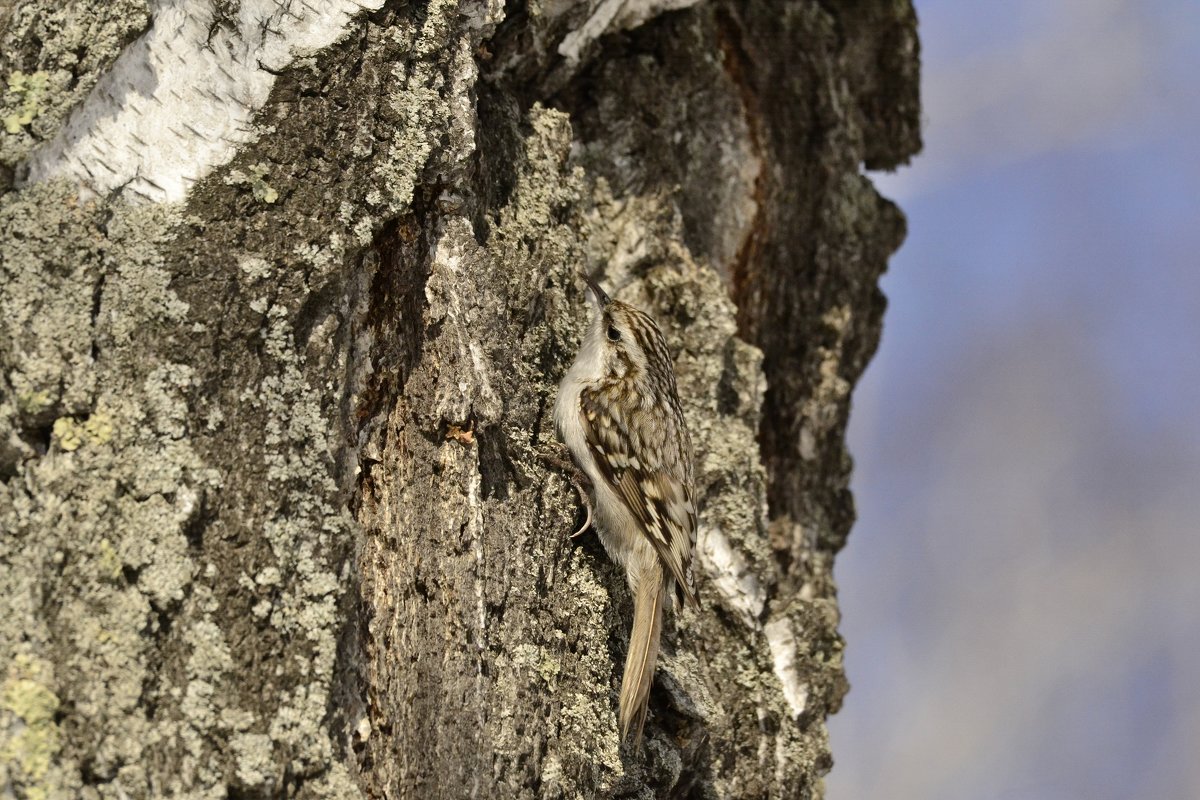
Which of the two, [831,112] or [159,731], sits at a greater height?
[831,112]

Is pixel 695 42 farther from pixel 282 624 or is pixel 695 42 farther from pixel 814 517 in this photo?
pixel 282 624

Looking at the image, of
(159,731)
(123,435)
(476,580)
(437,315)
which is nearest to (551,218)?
(437,315)

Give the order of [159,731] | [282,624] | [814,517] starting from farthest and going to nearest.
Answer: [814,517] < [282,624] < [159,731]

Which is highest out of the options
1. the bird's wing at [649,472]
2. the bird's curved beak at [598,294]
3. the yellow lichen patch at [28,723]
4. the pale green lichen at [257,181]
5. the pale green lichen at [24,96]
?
the bird's curved beak at [598,294]

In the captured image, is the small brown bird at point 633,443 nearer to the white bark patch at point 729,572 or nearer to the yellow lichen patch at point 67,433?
the white bark patch at point 729,572

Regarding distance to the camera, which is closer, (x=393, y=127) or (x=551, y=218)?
(x=393, y=127)

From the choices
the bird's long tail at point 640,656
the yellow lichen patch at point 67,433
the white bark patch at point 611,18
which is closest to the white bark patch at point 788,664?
the bird's long tail at point 640,656

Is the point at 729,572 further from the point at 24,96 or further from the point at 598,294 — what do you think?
the point at 24,96
